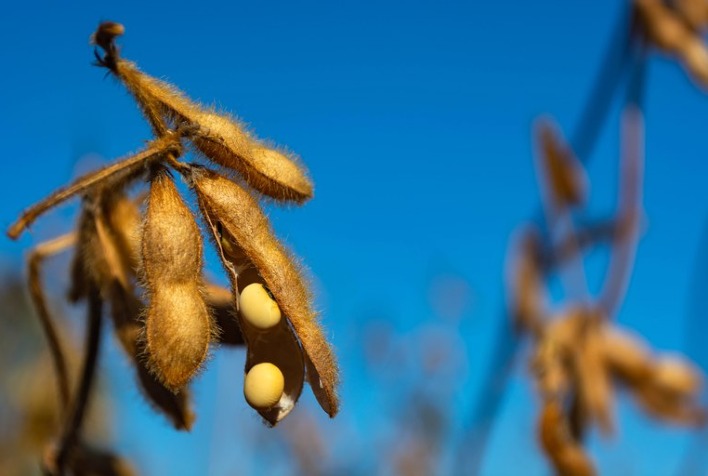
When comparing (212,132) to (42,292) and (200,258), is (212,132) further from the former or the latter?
(42,292)

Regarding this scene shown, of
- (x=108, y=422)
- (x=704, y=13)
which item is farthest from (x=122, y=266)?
(x=108, y=422)

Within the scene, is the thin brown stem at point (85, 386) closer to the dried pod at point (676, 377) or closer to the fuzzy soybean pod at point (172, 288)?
the fuzzy soybean pod at point (172, 288)

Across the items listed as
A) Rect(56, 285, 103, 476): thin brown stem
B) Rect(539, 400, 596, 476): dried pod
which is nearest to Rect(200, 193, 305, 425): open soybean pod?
Rect(56, 285, 103, 476): thin brown stem

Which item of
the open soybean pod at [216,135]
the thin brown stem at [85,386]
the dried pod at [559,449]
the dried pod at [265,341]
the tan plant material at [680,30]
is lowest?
the thin brown stem at [85,386]

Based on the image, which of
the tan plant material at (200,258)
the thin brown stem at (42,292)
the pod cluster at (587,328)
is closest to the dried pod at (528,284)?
the pod cluster at (587,328)

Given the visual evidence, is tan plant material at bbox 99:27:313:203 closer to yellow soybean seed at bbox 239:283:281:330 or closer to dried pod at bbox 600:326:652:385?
yellow soybean seed at bbox 239:283:281:330
